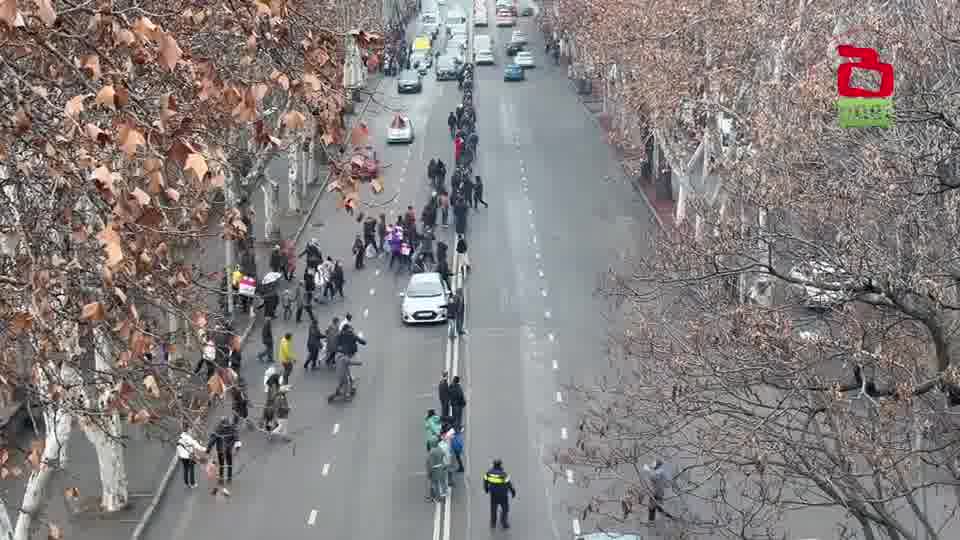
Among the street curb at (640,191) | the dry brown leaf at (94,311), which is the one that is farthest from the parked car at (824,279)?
the street curb at (640,191)

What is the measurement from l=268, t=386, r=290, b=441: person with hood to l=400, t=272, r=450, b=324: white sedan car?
24.8ft

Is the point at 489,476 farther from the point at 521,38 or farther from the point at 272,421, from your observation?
the point at 521,38

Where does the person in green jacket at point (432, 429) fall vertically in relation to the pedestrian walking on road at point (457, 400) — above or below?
above

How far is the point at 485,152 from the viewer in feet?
197

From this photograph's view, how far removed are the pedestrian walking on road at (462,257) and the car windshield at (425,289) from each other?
9.58ft

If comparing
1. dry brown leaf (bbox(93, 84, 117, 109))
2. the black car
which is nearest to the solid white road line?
dry brown leaf (bbox(93, 84, 117, 109))

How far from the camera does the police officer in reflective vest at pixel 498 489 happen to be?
77.9 ft

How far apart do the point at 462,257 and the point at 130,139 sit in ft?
111

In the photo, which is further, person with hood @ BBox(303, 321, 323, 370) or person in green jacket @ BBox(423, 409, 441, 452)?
person with hood @ BBox(303, 321, 323, 370)

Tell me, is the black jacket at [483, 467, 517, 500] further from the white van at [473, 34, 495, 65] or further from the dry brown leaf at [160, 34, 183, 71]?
the white van at [473, 34, 495, 65]

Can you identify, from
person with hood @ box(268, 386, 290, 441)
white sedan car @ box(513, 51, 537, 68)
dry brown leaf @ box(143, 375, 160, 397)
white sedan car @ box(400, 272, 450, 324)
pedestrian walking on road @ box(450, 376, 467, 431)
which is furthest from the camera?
white sedan car @ box(513, 51, 537, 68)

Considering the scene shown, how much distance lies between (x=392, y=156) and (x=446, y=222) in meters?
13.1

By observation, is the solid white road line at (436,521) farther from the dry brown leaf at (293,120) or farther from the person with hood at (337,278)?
the dry brown leaf at (293,120)

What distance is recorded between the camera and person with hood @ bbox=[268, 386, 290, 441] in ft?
91.7
